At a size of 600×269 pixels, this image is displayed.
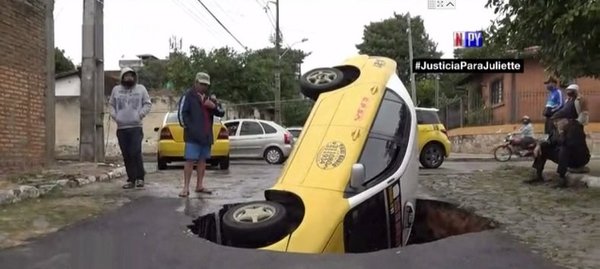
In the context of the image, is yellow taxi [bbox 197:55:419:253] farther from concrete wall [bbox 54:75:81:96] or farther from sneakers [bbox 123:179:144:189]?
concrete wall [bbox 54:75:81:96]

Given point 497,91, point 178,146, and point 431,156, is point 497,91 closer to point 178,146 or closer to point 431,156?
point 431,156

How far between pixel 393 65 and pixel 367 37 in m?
57.2

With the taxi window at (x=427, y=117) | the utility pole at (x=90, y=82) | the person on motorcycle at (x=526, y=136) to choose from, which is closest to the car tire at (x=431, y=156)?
the taxi window at (x=427, y=117)

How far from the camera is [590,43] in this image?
30.7ft

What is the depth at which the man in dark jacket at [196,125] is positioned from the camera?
28.4ft

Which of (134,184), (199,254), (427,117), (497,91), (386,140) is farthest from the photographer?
(497,91)

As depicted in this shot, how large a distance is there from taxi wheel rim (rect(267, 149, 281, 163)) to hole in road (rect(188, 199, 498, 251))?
37.5 ft

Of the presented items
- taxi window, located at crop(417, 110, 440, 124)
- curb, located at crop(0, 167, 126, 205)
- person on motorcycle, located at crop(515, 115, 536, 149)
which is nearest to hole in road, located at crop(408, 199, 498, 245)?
curb, located at crop(0, 167, 126, 205)

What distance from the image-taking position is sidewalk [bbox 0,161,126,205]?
783 centimetres

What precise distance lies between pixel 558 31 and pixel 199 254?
617 centimetres

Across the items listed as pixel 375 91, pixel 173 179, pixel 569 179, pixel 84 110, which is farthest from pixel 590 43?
pixel 84 110

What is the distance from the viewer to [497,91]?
31.2m

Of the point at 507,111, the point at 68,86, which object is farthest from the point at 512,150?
the point at 68,86

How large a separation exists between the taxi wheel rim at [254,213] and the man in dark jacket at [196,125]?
97.8 inches
